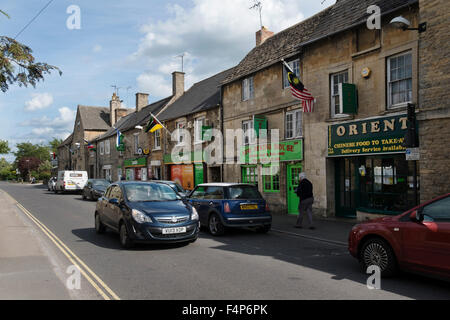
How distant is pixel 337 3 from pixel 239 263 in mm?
12906

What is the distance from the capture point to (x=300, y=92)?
14.8 m

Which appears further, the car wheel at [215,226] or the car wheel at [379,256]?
the car wheel at [215,226]

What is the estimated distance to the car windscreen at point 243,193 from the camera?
10992mm

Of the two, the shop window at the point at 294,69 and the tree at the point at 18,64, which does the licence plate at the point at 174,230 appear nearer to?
the tree at the point at 18,64

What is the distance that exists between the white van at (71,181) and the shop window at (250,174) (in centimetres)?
1724

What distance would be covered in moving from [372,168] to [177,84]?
77.0ft

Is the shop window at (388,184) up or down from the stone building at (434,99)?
down

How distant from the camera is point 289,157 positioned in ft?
53.2

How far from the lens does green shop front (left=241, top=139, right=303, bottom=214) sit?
16.1m

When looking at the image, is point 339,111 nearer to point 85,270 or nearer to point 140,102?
point 85,270

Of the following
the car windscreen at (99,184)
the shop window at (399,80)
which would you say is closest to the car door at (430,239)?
the shop window at (399,80)

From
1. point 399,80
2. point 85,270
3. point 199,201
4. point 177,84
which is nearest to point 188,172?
point 177,84
